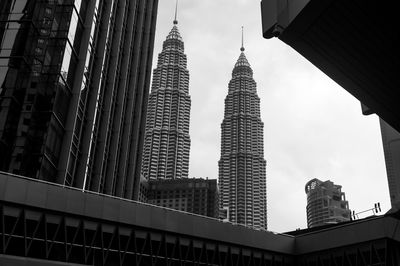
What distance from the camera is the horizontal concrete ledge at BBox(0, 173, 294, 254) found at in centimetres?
3362

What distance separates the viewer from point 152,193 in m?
181

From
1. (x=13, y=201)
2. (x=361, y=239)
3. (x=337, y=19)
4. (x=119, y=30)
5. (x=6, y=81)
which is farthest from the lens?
(x=119, y=30)

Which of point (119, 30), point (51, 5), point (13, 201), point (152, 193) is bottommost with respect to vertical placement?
point (13, 201)

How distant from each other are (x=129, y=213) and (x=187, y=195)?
458 feet

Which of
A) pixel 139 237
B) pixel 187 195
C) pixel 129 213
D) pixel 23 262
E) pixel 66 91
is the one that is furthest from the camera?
pixel 187 195

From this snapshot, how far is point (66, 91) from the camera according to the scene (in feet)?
150

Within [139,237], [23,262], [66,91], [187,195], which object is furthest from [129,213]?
[187,195]

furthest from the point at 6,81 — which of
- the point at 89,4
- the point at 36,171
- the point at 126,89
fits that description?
the point at 126,89

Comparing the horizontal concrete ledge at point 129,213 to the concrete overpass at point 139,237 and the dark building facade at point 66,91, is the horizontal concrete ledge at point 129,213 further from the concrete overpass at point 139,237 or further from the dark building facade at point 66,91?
the dark building facade at point 66,91

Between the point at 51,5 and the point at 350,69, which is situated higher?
the point at 51,5

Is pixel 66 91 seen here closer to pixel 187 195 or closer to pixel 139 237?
pixel 139 237

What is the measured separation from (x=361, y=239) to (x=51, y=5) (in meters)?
32.9

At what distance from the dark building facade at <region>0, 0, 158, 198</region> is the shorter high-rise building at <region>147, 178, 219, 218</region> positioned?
106 meters

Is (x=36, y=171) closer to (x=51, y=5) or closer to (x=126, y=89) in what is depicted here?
(x=51, y=5)
